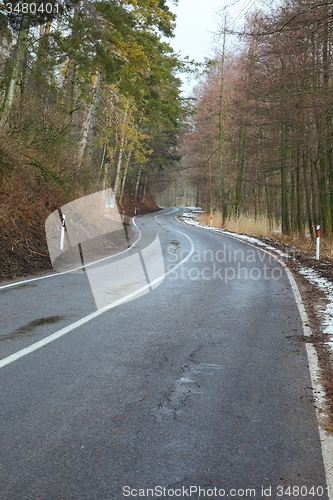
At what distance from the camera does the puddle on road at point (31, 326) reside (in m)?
6.32

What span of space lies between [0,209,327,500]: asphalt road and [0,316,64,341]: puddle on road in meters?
0.03

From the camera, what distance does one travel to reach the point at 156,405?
430 cm

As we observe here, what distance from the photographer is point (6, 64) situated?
594 inches

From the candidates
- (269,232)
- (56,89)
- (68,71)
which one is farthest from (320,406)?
(269,232)

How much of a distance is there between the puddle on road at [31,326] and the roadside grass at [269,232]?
11.9 metres

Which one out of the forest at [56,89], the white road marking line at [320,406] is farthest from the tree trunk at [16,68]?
the white road marking line at [320,406]

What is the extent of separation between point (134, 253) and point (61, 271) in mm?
5231

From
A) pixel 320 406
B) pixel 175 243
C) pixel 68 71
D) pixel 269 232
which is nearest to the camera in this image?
pixel 320 406

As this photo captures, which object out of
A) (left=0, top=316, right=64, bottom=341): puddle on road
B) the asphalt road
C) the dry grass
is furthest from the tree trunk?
the dry grass

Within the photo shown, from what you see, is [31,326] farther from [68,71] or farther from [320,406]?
[68,71]

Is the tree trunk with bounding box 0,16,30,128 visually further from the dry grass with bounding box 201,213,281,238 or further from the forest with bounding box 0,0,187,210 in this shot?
the dry grass with bounding box 201,213,281,238

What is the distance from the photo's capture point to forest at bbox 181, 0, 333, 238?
957 cm

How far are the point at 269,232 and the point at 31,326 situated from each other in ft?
75.2

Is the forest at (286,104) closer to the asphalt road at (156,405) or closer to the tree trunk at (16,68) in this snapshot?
the asphalt road at (156,405)
